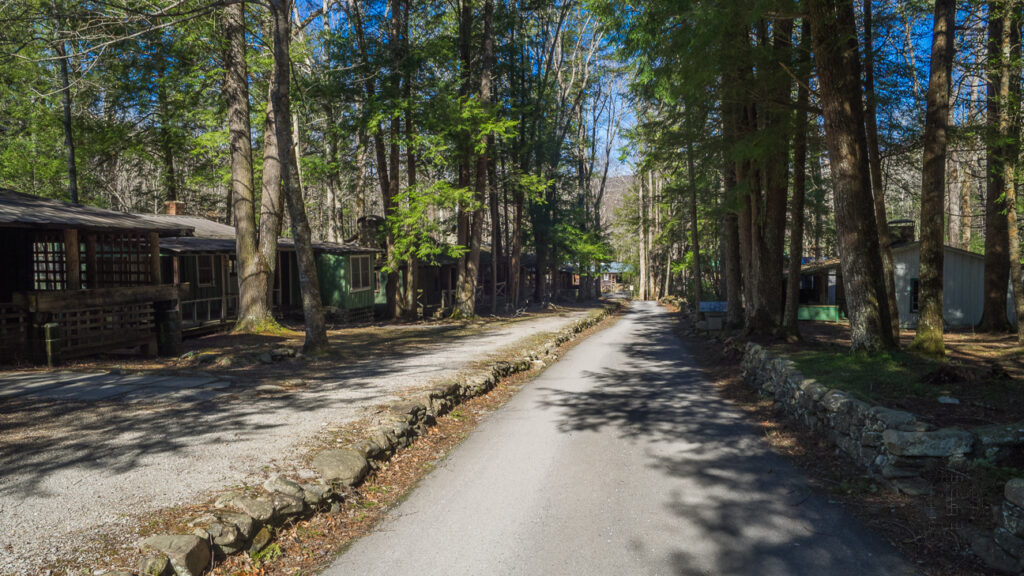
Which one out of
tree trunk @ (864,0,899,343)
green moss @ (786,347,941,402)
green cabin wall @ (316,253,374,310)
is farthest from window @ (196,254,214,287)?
tree trunk @ (864,0,899,343)

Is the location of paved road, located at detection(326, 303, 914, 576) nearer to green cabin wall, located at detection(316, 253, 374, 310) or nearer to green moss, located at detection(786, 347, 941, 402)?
green moss, located at detection(786, 347, 941, 402)

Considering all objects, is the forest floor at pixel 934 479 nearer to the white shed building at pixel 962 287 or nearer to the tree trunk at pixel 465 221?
the white shed building at pixel 962 287

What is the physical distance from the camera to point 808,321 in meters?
23.9

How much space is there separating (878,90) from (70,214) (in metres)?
16.9

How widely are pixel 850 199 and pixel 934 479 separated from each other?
5133 mm

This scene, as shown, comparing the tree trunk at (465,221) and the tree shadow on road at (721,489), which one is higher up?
the tree trunk at (465,221)

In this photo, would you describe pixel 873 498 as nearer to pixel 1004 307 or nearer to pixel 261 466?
pixel 261 466

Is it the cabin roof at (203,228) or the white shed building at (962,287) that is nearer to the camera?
the cabin roof at (203,228)

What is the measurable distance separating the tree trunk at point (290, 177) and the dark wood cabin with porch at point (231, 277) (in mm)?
4966

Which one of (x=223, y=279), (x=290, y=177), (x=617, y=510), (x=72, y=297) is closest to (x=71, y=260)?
(x=72, y=297)

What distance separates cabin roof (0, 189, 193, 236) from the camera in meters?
9.57

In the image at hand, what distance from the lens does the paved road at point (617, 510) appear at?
3951mm

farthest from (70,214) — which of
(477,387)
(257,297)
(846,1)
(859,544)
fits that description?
(846,1)

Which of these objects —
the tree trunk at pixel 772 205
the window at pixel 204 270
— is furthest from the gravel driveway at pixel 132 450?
the window at pixel 204 270
